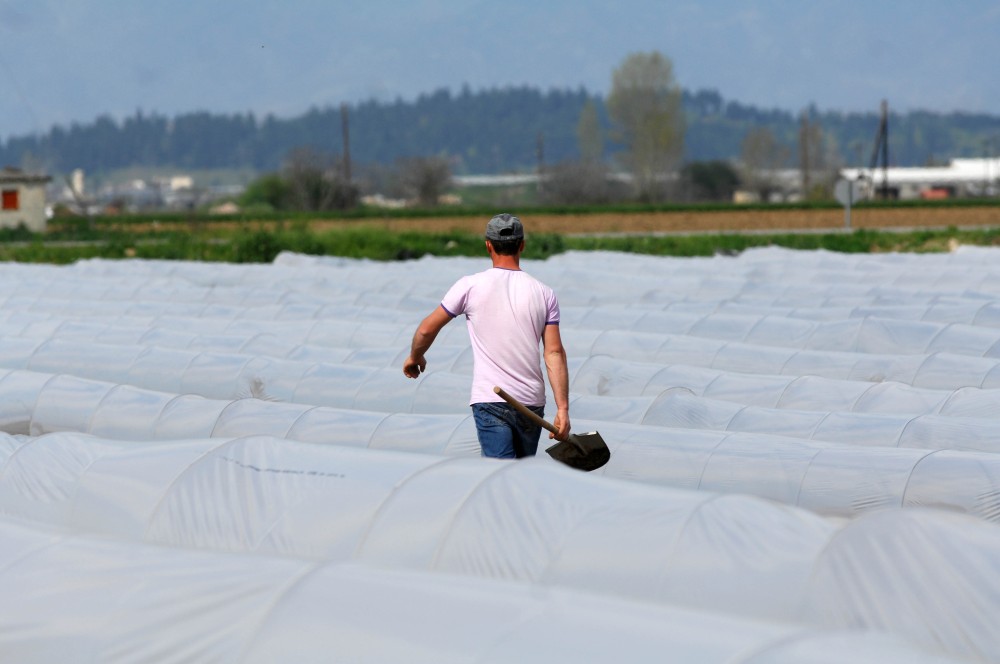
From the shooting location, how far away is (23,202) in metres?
58.1

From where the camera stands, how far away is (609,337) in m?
14.3

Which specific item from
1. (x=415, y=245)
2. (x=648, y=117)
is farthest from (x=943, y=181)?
(x=415, y=245)

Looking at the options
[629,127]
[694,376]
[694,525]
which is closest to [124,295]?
[694,376]

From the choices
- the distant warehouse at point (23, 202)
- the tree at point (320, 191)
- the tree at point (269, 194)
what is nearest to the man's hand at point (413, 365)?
the distant warehouse at point (23, 202)

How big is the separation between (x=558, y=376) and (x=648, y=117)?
10029 centimetres

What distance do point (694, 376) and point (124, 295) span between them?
14.3 metres

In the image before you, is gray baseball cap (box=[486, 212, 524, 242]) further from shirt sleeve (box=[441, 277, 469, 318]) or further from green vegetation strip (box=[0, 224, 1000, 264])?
green vegetation strip (box=[0, 224, 1000, 264])

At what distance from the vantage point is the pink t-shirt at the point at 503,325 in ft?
22.5

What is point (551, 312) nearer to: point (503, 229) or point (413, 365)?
point (503, 229)

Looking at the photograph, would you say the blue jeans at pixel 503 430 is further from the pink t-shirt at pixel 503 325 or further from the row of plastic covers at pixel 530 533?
the row of plastic covers at pixel 530 533

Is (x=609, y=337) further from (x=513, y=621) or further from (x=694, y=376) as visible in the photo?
(x=513, y=621)

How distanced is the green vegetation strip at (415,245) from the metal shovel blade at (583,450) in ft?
93.1

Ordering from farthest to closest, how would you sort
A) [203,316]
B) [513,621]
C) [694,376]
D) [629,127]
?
[629,127] → [203,316] → [694,376] → [513,621]

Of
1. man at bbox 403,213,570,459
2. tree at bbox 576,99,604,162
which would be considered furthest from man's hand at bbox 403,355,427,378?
tree at bbox 576,99,604,162
